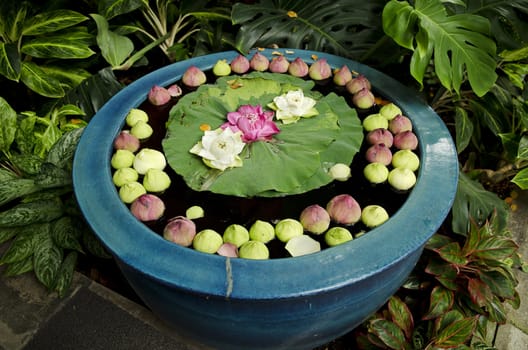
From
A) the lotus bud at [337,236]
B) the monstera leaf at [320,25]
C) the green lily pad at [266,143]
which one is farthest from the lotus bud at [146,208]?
the monstera leaf at [320,25]

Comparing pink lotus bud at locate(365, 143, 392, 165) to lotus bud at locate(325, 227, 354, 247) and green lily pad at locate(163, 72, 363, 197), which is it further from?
lotus bud at locate(325, 227, 354, 247)

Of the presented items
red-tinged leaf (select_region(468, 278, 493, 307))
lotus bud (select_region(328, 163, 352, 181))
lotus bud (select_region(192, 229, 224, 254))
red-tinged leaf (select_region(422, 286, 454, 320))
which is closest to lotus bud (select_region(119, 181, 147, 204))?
lotus bud (select_region(192, 229, 224, 254))

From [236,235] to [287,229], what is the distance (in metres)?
0.14

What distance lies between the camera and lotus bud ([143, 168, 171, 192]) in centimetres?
138

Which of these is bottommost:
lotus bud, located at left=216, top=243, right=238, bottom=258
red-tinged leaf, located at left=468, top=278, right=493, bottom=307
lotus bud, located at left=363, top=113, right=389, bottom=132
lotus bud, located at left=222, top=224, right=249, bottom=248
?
red-tinged leaf, located at left=468, top=278, right=493, bottom=307

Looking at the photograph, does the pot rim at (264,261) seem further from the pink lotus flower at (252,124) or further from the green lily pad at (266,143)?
the pink lotus flower at (252,124)

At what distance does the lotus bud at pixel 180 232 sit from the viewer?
124cm

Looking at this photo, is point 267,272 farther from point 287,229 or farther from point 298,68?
point 298,68

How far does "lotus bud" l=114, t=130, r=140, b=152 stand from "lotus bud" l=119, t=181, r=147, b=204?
0.58 feet

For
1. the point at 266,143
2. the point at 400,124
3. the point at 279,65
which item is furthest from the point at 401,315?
the point at 279,65

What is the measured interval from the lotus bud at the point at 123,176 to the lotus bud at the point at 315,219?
0.52m

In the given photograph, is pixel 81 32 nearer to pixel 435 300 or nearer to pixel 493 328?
pixel 435 300

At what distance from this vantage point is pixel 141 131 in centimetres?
155

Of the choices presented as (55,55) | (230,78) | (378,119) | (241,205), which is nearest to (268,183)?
(241,205)
